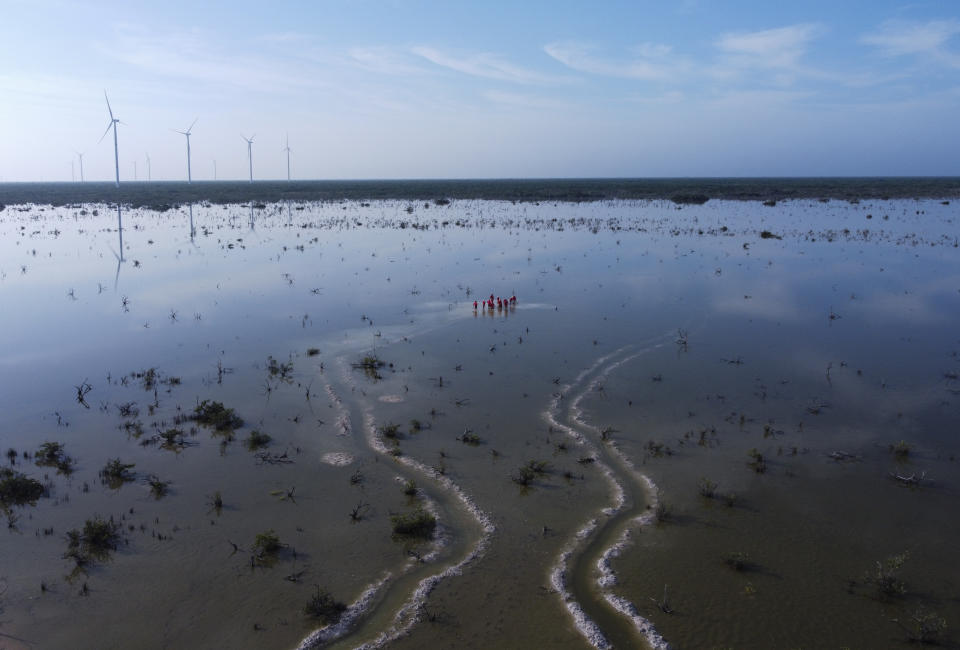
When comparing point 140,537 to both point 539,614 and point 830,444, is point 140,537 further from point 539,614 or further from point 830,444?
point 830,444

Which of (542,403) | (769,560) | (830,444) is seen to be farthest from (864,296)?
(769,560)

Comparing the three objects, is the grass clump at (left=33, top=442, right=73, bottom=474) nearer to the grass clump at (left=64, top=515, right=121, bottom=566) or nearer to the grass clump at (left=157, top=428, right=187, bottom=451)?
the grass clump at (left=157, top=428, right=187, bottom=451)

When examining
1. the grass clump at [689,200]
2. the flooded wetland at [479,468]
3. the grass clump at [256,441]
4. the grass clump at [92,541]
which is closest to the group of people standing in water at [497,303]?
the flooded wetland at [479,468]

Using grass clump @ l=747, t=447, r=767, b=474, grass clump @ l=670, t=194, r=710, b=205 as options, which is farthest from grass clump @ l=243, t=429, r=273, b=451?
grass clump @ l=670, t=194, r=710, b=205

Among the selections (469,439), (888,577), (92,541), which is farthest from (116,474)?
(888,577)

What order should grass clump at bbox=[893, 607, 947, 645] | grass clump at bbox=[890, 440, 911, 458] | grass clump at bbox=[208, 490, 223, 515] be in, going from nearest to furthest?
grass clump at bbox=[893, 607, 947, 645] < grass clump at bbox=[208, 490, 223, 515] < grass clump at bbox=[890, 440, 911, 458]

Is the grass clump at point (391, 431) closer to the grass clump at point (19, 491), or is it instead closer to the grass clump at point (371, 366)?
the grass clump at point (371, 366)

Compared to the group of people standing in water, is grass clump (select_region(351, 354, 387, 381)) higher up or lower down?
lower down
